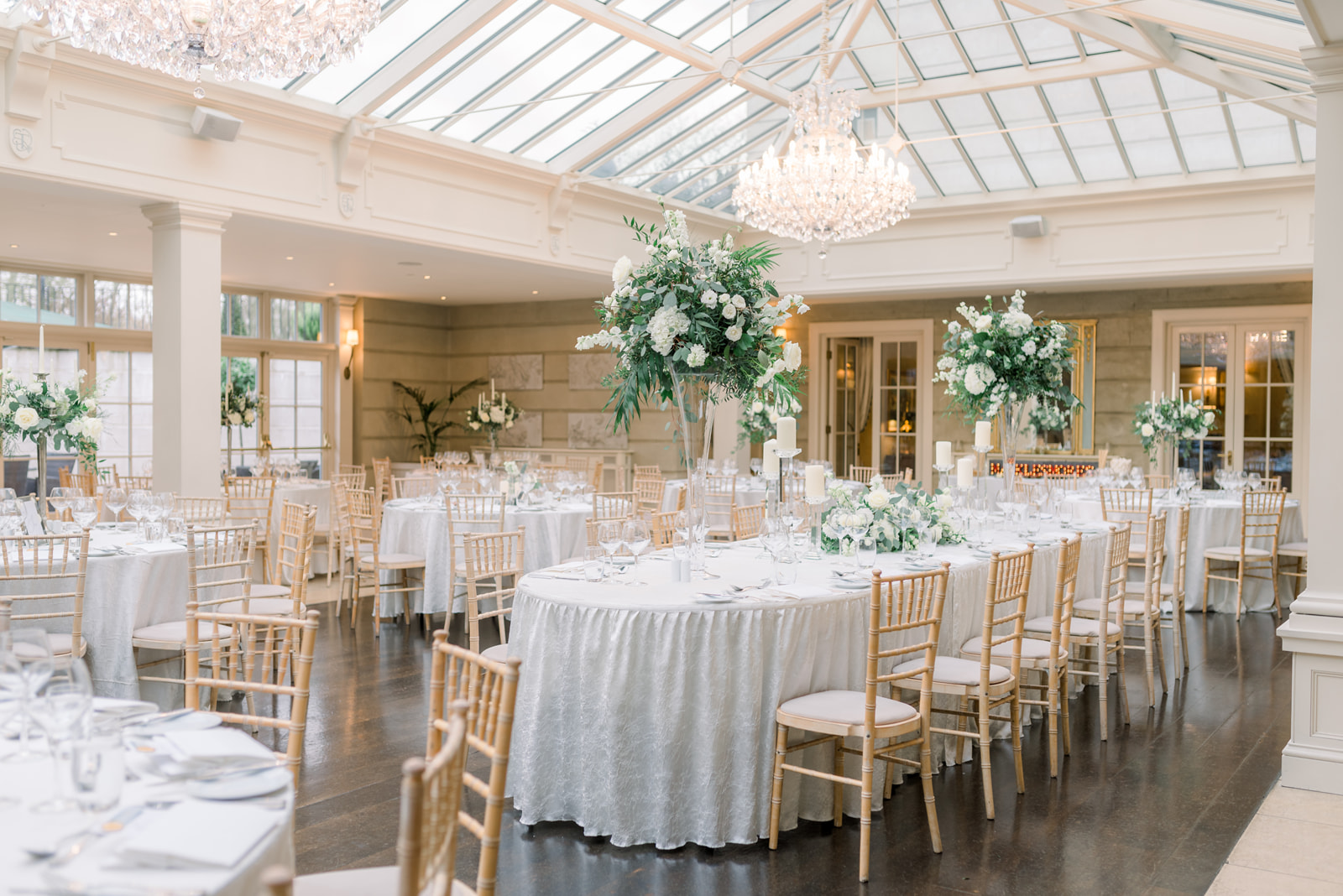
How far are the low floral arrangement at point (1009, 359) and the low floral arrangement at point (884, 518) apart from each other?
1.79m

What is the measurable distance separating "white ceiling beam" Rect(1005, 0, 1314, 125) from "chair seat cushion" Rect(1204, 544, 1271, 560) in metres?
3.58

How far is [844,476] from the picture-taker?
48.3ft

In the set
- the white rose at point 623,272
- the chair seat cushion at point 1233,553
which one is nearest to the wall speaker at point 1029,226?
the chair seat cushion at point 1233,553

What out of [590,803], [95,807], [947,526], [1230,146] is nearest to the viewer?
[95,807]

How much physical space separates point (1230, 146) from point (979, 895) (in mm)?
9728

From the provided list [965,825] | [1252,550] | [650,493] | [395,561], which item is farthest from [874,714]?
[650,493]

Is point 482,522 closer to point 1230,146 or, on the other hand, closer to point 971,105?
point 971,105

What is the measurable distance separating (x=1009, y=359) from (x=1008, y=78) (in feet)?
14.7

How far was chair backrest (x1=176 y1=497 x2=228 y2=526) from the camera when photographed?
21.6ft

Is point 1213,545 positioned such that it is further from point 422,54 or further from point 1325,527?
point 422,54

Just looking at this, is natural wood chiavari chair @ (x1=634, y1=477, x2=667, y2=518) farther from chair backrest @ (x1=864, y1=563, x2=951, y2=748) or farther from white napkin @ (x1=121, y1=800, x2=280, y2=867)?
white napkin @ (x1=121, y1=800, x2=280, y2=867)

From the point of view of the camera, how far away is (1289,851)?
3.80m

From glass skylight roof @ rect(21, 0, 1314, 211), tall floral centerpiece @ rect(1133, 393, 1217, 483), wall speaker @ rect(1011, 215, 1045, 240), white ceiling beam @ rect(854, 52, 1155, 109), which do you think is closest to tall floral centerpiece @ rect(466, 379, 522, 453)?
glass skylight roof @ rect(21, 0, 1314, 211)

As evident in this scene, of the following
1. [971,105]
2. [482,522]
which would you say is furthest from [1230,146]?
[482,522]
